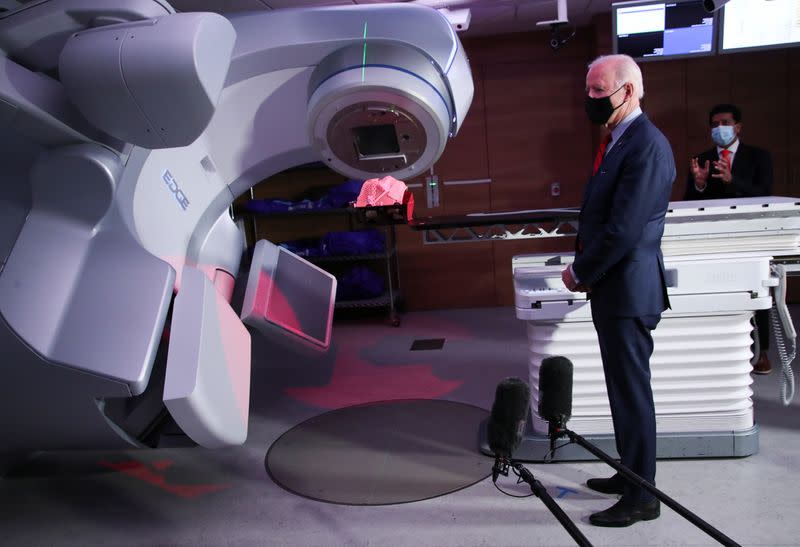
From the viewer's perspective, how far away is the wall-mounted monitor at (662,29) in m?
3.88

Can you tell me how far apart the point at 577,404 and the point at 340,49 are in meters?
1.72

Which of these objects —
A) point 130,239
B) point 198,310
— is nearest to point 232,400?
point 198,310

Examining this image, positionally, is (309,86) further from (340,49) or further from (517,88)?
(517,88)

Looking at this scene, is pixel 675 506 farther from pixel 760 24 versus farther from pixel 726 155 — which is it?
pixel 760 24

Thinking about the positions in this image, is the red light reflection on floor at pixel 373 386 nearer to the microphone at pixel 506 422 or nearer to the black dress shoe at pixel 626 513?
the black dress shoe at pixel 626 513

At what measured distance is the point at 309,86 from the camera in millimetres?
1751

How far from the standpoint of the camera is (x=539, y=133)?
18.4 ft

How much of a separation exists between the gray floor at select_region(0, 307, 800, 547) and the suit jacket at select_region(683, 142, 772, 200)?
101cm

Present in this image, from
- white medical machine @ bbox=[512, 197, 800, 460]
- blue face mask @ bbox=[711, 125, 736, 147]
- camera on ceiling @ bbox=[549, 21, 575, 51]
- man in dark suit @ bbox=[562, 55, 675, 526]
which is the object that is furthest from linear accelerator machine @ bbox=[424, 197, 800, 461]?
camera on ceiling @ bbox=[549, 21, 575, 51]

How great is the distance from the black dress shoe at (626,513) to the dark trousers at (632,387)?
2cm

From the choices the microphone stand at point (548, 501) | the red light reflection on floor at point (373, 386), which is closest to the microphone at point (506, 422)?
the microphone stand at point (548, 501)

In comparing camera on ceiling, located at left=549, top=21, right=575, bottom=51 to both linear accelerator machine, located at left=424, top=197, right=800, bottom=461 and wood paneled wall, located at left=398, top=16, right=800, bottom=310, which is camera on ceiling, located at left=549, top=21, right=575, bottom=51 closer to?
wood paneled wall, located at left=398, top=16, right=800, bottom=310

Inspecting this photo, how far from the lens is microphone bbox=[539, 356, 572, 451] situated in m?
1.75

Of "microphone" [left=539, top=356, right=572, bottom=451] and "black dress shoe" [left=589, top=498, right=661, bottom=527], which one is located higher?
"microphone" [left=539, top=356, right=572, bottom=451]
